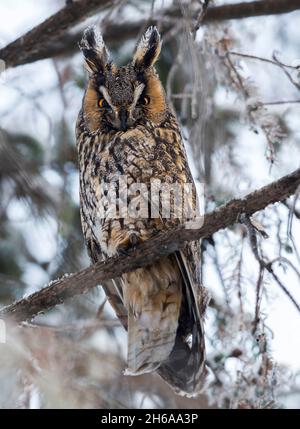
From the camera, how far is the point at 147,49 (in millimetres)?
3295

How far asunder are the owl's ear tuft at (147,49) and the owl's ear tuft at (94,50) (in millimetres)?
134

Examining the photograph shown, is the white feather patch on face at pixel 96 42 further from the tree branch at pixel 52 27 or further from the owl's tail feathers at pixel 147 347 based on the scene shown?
the owl's tail feathers at pixel 147 347

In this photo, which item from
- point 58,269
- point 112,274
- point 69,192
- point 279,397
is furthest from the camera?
point 69,192

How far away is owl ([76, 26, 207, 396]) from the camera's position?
3035 millimetres

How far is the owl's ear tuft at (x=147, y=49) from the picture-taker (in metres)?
3.29

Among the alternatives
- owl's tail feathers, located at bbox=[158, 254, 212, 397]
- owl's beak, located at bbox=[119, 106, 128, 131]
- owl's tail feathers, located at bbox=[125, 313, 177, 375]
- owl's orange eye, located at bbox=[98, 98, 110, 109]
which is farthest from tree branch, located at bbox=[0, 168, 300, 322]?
owl's orange eye, located at bbox=[98, 98, 110, 109]

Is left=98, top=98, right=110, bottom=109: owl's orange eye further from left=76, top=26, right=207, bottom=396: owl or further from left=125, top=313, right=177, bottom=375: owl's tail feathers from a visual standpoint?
left=125, top=313, right=177, bottom=375: owl's tail feathers

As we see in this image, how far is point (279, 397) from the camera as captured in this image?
10.7ft

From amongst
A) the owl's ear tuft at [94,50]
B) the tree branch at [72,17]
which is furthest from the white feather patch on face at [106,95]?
the tree branch at [72,17]

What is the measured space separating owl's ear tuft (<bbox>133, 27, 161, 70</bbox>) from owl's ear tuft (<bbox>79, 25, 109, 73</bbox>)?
134mm

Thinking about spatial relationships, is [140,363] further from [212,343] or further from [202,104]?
[202,104]

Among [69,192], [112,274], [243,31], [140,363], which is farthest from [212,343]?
[243,31]

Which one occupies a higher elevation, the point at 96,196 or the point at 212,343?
the point at 96,196

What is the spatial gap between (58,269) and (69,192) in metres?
0.64
